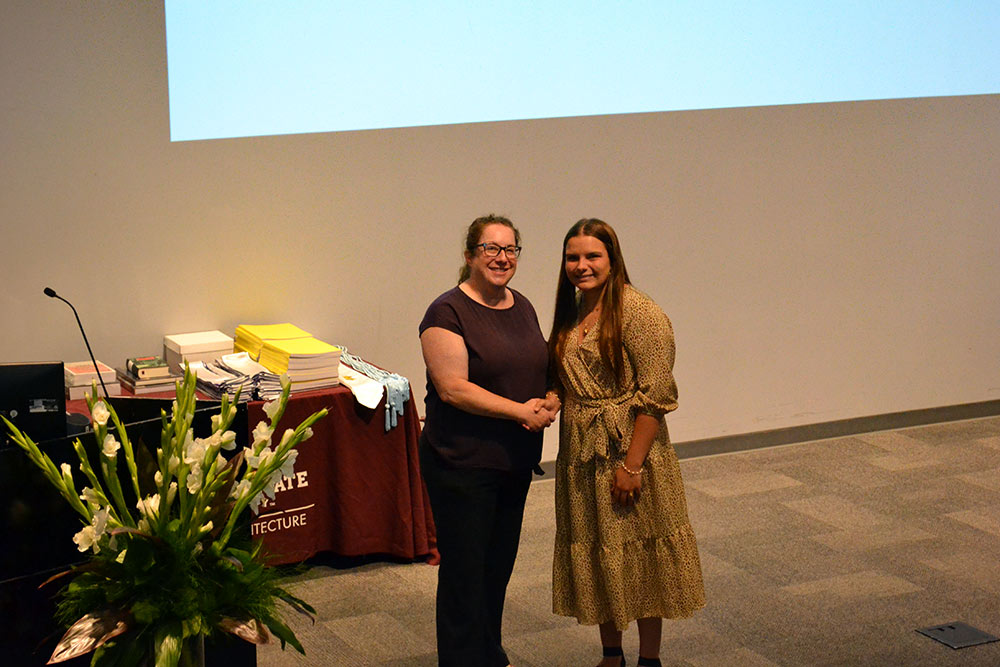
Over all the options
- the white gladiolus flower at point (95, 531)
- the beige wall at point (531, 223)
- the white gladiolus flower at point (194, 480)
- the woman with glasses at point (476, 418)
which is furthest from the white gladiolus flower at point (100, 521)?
the beige wall at point (531, 223)

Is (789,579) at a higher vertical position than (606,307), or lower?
lower

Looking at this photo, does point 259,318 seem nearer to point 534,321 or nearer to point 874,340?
point 534,321

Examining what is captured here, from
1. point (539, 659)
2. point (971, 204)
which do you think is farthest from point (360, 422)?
point (971, 204)

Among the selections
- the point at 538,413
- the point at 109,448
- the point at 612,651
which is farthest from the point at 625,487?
the point at 109,448

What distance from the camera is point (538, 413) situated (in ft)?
9.02

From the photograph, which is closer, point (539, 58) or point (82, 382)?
point (82, 382)

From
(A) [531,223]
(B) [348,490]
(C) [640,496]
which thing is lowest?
(B) [348,490]

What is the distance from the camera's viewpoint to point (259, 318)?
4344mm

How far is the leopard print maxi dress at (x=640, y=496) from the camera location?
9.22ft

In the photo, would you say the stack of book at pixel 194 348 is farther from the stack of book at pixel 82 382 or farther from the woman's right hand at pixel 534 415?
the woman's right hand at pixel 534 415

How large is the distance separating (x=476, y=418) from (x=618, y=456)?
1.25 ft

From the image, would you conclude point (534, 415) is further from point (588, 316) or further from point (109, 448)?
point (109, 448)

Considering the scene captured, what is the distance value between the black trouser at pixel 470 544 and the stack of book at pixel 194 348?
144cm

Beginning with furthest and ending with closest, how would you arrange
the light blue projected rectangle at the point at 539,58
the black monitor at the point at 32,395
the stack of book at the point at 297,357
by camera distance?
1. the light blue projected rectangle at the point at 539,58
2. the stack of book at the point at 297,357
3. the black monitor at the point at 32,395
